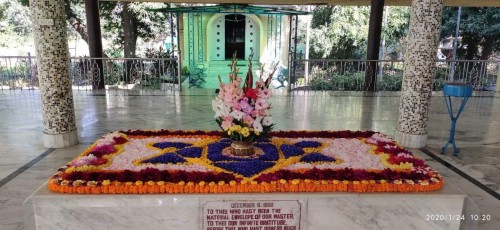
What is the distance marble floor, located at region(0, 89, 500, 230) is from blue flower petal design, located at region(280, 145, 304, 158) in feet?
4.44

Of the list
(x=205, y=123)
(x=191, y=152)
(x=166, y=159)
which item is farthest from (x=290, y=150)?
(x=205, y=123)

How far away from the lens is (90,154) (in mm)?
3020

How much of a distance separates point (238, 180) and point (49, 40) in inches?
121

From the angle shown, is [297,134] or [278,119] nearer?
[297,134]

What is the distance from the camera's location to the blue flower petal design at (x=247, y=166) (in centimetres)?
270

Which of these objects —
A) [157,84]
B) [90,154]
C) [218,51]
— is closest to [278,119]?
[90,154]

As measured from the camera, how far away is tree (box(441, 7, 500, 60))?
13797 millimetres

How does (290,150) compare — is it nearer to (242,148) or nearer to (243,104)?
(242,148)

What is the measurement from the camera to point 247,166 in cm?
277

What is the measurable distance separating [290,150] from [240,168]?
1.96ft

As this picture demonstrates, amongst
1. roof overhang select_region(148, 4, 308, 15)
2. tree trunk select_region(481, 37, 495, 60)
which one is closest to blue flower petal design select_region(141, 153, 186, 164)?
roof overhang select_region(148, 4, 308, 15)

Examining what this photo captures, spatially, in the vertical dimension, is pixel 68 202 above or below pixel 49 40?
below

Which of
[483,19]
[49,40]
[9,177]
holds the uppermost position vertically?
[483,19]

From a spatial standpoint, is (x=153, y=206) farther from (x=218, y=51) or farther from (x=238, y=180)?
(x=218, y=51)
